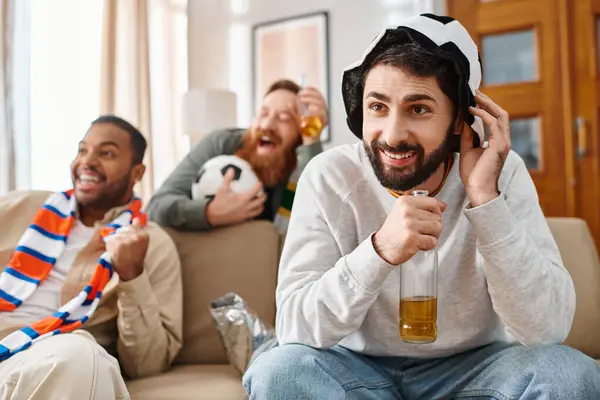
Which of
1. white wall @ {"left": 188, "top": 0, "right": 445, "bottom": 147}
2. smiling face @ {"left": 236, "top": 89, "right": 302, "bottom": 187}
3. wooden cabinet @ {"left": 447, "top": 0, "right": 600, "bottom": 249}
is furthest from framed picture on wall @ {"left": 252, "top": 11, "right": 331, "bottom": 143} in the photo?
smiling face @ {"left": 236, "top": 89, "right": 302, "bottom": 187}

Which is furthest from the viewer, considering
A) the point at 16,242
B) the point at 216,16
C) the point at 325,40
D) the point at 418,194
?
the point at 216,16

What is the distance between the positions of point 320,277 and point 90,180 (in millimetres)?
894

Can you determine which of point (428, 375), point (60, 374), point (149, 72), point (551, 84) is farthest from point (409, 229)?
point (149, 72)

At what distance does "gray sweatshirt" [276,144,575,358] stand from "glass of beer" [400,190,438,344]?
0.05 meters

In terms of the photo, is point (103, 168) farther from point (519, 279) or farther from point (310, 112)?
point (519, 279)

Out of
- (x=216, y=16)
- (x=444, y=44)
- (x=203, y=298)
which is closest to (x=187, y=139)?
(x=216, y=16)

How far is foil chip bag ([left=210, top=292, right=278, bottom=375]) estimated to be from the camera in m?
1.75

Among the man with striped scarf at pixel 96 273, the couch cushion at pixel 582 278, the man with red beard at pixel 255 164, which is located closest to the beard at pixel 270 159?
the man with red beard at pixel 255 164

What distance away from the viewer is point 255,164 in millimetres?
2225

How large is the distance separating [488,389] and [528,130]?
2.70 m

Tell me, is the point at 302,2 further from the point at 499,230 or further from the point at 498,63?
the point at 499,230

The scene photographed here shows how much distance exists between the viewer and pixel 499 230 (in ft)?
3.97

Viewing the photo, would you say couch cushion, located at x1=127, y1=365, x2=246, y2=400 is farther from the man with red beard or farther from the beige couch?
the man with red beard

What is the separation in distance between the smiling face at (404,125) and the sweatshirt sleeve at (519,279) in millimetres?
150
